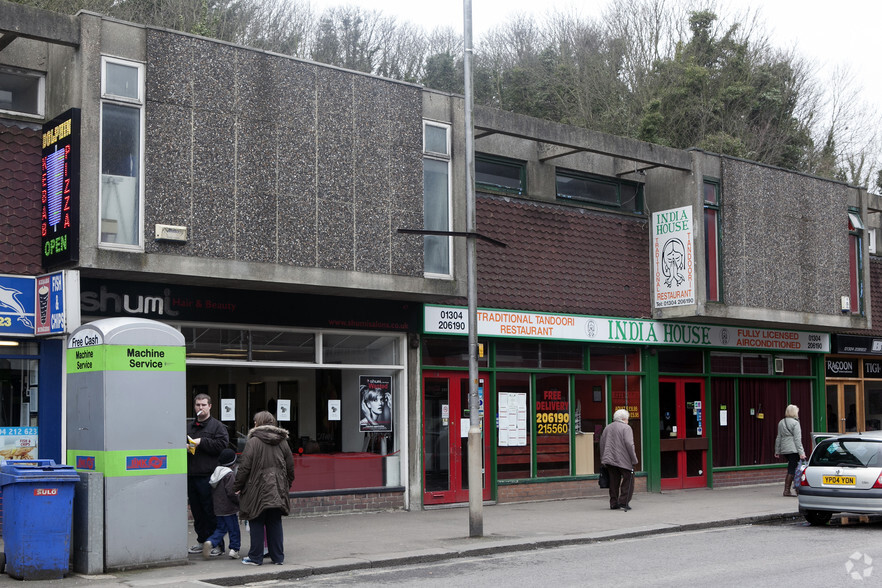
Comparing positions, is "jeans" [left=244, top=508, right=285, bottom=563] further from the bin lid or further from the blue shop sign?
the blue shop sign

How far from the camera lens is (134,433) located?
10.4 m

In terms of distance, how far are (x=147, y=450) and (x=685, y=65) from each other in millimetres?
28813

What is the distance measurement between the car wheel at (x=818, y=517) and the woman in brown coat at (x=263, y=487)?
825 centimetres

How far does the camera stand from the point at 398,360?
1628 cm

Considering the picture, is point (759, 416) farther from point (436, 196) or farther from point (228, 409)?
point (228, 409)

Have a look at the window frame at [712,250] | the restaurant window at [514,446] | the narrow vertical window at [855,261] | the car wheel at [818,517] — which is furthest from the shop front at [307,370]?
the narrow vertical window at [855,261]

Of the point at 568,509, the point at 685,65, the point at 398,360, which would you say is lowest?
the point at 568,509

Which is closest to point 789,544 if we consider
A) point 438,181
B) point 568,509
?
point 568,509

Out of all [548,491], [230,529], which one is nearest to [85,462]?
[230,529]

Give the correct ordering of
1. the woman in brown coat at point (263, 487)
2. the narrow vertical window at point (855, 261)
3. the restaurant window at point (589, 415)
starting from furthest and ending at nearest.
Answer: the narrow vertical window at point (855, 261)
the restaurant window at point (589, 415)
the woman in brown coat at point (263, 487)

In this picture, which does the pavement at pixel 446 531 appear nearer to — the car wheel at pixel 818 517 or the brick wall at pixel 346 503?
the brick wall at pixel 346 503

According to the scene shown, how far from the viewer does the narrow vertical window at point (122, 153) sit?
12461 millimetres

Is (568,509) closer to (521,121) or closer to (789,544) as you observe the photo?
(789,544)

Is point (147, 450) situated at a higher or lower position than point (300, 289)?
lower
